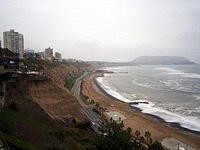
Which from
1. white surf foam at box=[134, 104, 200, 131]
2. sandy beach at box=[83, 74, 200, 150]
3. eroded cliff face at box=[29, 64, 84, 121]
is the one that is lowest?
sandy beach at box=[83, 74, 200, 150]

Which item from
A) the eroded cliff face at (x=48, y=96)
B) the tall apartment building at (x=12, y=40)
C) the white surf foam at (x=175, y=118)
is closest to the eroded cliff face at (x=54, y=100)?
the eroded cliff face at (x=48, y=96)

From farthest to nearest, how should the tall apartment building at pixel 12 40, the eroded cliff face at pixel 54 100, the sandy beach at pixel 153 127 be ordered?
the tall apartment building at pixel 12 40 → the sandy beach at pixel 153 127 → the eroded cliff face at pixel 54 100

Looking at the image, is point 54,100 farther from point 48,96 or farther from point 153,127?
point 153,127

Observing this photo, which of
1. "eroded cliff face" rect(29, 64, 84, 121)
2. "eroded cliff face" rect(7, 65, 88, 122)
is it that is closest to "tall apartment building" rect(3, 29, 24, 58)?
"eroded cliff face" rect(7, 65, 88, 122)

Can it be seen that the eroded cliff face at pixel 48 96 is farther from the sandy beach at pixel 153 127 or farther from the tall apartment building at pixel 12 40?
the tall apartment building at pixel 12 40

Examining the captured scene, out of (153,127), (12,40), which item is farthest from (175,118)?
(12,40)

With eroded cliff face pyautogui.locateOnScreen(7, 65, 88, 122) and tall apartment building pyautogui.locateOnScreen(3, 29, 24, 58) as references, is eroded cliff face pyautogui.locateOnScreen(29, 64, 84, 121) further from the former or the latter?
tall apartment building pyautogui.locateOnScreen(3, 29, 24, 58)

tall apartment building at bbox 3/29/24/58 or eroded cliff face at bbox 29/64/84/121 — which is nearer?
eroded cliff face at bbox 29/64/84/121

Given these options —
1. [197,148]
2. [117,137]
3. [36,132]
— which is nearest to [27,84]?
[36,132]

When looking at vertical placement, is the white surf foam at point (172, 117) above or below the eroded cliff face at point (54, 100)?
below

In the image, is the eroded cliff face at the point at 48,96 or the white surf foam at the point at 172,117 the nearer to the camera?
the eroded cliff face at the point at 48,96

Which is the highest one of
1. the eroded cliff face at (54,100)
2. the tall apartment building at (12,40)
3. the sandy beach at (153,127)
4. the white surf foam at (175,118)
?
the tall apartment building at (12,40)

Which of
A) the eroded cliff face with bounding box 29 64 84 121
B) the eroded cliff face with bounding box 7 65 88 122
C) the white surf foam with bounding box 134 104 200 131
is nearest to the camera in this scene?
the eroded cliff face with bounding box 7 65 88 122

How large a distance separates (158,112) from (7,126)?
128ft
